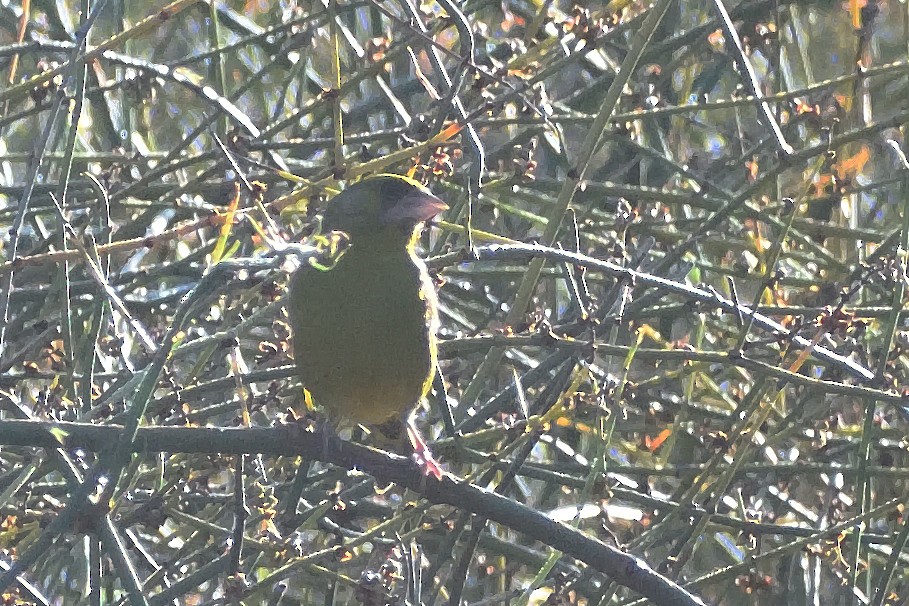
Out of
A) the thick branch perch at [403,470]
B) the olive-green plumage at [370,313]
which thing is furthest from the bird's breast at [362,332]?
the thick branch perch at [403,470]

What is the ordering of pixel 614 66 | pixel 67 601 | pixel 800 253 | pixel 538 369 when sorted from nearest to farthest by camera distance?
pixel 538 369, pixel 67 601, pixel 800 253, pixel 614 66

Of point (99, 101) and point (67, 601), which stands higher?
point (99, 101)

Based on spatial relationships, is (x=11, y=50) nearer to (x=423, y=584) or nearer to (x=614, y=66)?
(x=423, y=584)

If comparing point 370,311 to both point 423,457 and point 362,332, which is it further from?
point 423,457

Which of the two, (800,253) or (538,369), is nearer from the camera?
(538,369)

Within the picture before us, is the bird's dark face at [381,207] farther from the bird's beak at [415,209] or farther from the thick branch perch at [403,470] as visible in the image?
the thick branch perch at [403,470]

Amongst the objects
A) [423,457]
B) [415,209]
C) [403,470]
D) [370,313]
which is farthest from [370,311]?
[403,470]

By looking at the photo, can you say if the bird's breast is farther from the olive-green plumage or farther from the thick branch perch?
the thick branch perch

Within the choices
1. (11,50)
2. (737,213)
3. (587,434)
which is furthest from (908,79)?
(11,50)
